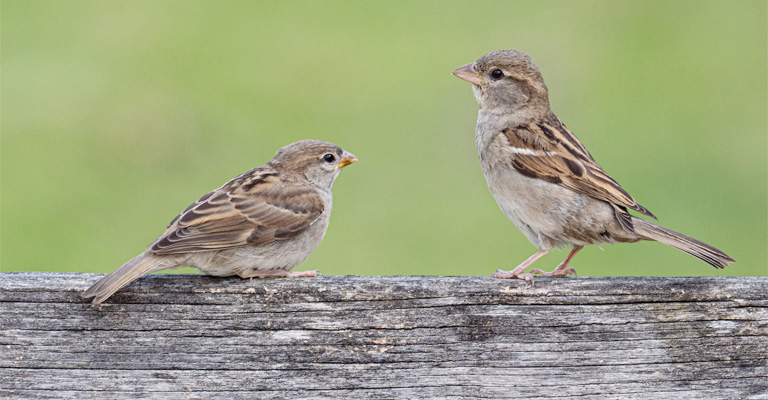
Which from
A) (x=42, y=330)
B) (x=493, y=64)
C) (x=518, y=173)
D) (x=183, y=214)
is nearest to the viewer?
(x=42, y=330)

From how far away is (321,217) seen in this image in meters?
4.12

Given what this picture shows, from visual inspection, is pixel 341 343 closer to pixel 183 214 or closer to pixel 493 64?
pixel 183 214

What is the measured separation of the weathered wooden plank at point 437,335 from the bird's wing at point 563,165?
122 cm

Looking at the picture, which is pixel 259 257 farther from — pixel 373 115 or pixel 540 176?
pixel 373 115

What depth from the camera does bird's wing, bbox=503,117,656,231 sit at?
13.9ft

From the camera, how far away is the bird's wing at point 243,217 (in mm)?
3580

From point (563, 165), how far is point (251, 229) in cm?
146

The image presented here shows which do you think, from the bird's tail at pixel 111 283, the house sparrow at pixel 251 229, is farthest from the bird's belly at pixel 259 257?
the bird's tail at pixel 111 283

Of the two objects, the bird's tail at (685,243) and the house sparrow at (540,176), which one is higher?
the house sparrow at (540,176)

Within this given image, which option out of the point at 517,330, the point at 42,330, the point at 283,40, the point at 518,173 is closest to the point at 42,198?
the point at 283,40

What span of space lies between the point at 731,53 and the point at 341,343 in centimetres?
615

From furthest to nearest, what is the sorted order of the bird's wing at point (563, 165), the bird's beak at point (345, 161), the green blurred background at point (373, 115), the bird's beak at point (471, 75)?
the green blurred background at point (373, 115) < the bird's beak at point (471, 75) < the bird's beak at point (345, 161) < the bird's wing at point (563, 165)

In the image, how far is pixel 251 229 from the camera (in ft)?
12.3

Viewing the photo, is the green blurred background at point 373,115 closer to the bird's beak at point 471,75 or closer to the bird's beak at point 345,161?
the bird's beak at point 345,161
